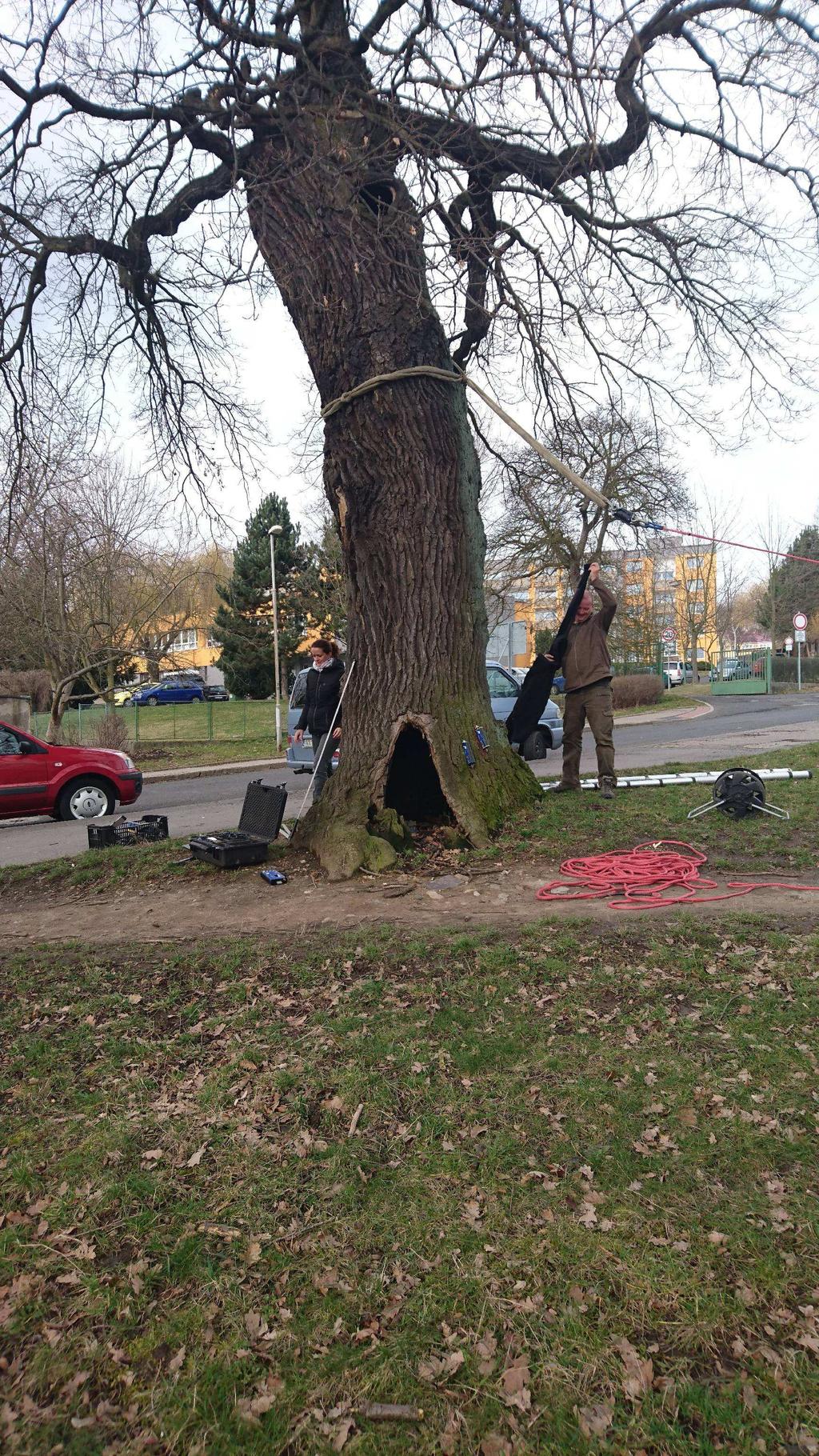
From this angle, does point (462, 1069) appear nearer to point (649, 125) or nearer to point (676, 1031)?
point (676, 1031)

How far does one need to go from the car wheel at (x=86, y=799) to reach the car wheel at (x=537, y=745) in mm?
6966

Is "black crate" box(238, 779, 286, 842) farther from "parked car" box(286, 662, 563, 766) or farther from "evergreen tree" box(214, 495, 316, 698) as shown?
"evergreen tree" box(214, 495, 316, 698)

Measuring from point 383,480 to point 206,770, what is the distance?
45.3 ft

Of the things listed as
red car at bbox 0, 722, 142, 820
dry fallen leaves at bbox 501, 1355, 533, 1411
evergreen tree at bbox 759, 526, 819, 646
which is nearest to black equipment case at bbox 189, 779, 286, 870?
dry fallen leaves at bbox 501, 1355, 533, 1411

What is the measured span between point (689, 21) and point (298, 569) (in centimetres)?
3632

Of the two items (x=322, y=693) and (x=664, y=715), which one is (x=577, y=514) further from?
(x=322, y=693)

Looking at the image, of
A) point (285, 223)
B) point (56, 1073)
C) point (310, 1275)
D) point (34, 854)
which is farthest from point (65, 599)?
point (310, 1275)

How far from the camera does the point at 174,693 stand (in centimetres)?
5056

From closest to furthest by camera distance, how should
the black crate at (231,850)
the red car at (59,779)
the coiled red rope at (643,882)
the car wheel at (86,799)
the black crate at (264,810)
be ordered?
1. the coiled red rope at (643,882)
2. the black crate at (231,850)
3. the black crate at (264,810)
4. the red car at (59,779)
5. the car wheel at (86,799)

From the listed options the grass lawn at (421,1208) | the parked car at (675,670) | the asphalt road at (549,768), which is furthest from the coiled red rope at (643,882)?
the parked car at (675,670)

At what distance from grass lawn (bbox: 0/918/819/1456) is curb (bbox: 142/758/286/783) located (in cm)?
1513

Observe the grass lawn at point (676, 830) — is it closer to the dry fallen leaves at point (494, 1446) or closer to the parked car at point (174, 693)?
the dry fallen leaves at point (494, 1446)

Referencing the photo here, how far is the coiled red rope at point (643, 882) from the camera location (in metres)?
5.76

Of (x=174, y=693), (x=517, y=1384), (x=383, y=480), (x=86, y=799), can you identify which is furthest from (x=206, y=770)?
(x=174, y=693)
